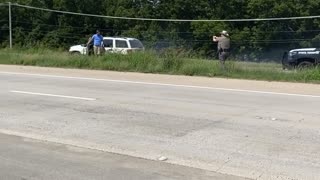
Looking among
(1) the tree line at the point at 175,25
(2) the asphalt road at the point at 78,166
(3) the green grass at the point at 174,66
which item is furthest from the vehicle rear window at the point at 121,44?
(2) the asphalt road at the point at 78,166

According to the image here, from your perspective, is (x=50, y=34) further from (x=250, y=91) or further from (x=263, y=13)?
(x=250, y=91)

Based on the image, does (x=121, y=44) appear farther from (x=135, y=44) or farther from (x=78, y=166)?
(x=78, y=166)

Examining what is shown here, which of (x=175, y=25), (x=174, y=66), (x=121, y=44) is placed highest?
(x=175, y=25)

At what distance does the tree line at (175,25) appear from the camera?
26.8 metres

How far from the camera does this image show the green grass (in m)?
17.7

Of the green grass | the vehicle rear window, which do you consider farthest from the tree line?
the green grass

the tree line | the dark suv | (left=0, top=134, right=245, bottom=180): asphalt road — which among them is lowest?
(left=0, top=134, right=245, bottom=180): asphalt road

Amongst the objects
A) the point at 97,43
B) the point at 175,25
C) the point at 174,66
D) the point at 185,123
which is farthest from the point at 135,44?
the point at 185,123

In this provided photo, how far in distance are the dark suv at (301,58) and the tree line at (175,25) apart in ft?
2.65

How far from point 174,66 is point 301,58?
5986 millimetres

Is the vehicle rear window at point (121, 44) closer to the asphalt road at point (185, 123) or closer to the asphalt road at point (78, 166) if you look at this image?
the asphalt road at point (185, 123)

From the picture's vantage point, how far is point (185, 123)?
8984mm

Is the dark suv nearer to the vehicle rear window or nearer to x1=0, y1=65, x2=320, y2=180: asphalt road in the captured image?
x1=0, y1=65, x2=320, y2=180: asphalt road

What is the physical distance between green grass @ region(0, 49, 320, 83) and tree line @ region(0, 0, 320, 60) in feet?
13.2
